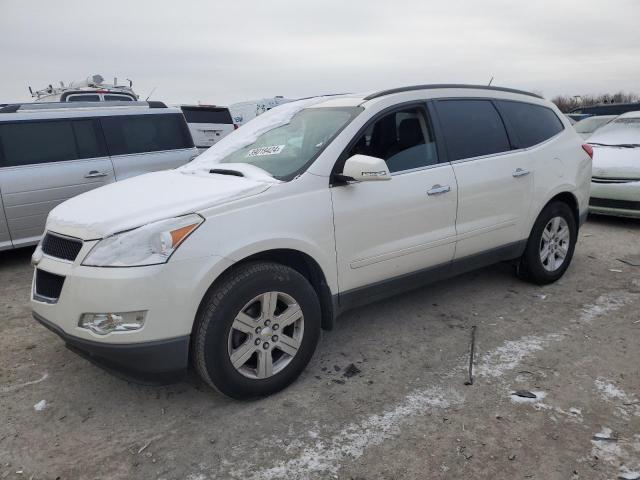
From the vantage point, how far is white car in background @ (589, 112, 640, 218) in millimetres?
6895

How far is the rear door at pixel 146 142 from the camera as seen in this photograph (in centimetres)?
641

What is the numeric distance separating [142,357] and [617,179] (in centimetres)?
685

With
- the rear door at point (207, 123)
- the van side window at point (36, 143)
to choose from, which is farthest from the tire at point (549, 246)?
the rear door at point (207, 123)

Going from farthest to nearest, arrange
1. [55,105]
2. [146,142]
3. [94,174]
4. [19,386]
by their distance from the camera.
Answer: [146,142] < [55,105] < [94,174] < [19,386]

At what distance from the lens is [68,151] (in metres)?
6.09

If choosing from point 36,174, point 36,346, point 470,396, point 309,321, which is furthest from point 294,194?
point 36,174

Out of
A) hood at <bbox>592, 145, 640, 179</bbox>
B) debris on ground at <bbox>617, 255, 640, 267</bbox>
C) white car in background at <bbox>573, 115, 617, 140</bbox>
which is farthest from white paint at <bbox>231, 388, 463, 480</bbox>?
white car in background at <bbox>573, 115, 617, 140</bbox>

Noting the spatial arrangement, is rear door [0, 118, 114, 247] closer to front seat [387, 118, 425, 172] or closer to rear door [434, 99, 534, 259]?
front seat [387, 118, 425, 172]

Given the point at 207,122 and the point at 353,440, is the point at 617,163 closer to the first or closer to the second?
the point at 353,440

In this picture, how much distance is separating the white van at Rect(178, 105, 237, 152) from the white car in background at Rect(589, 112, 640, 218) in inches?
277

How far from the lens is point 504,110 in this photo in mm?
4359

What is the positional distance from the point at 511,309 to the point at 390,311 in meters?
1.01

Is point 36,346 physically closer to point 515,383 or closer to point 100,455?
point 100,455

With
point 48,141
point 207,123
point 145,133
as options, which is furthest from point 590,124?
point 48,141
